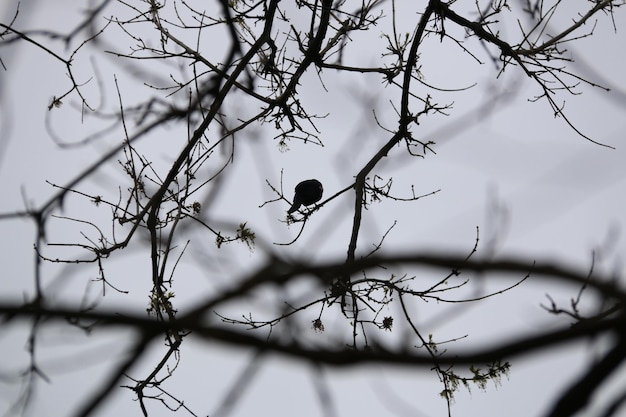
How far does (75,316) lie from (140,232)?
2.66 meters

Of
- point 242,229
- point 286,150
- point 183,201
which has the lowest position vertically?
point 242,229

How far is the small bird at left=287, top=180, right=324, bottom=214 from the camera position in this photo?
494 centimetres

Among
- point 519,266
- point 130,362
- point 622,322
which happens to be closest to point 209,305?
point 130,362

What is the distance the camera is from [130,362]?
744mm

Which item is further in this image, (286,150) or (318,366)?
(286,150)

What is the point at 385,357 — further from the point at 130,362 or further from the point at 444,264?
the point at 130,362

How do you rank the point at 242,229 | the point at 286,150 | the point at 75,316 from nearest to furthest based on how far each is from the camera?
1. the point at 75,316
2. the point at 242,229
3. the point at 286,150

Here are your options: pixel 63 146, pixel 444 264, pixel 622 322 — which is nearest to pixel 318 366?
pixel 444 264

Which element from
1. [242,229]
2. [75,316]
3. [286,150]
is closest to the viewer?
[75,316]

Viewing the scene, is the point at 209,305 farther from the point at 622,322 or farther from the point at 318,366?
the point at 622,322

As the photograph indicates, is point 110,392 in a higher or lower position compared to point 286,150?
lower

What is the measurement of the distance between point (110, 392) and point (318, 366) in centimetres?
32

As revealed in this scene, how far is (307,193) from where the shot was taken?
4945 mm

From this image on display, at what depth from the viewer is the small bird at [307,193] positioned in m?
4.94
